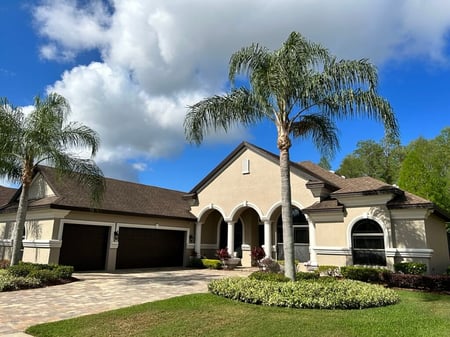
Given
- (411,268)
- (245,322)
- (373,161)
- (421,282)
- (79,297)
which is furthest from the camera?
(373,161)

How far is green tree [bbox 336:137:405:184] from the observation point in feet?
148

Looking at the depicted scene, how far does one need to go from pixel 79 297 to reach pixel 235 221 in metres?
13.1

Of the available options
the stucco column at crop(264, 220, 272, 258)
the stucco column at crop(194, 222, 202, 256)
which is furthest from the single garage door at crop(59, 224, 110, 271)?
the stucco column at crop(264, 220, 272, 258)

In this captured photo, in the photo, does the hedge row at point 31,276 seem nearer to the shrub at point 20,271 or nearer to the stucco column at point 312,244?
the shrub at point 20,271

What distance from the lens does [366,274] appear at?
13.9 m

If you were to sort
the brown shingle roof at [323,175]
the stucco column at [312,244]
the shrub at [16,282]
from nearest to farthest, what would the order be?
the shrub at [16,282] < the stucco column at [312,244] < the brown shingle roof at [323,175]

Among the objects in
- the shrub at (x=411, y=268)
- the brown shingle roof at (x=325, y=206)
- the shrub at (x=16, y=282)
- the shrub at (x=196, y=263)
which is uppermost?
the brown shingle roof at (x=325, y=206)

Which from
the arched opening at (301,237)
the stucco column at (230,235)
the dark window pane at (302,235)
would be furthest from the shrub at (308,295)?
the stucco column at (230,235)

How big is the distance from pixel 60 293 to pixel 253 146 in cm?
1424

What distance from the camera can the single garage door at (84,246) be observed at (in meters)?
18.2

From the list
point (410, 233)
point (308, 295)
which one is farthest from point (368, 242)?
point (308, 295)

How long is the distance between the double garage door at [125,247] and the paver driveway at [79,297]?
3.87m

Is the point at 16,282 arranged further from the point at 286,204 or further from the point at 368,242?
the point at 368,242

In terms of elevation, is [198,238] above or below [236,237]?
below
